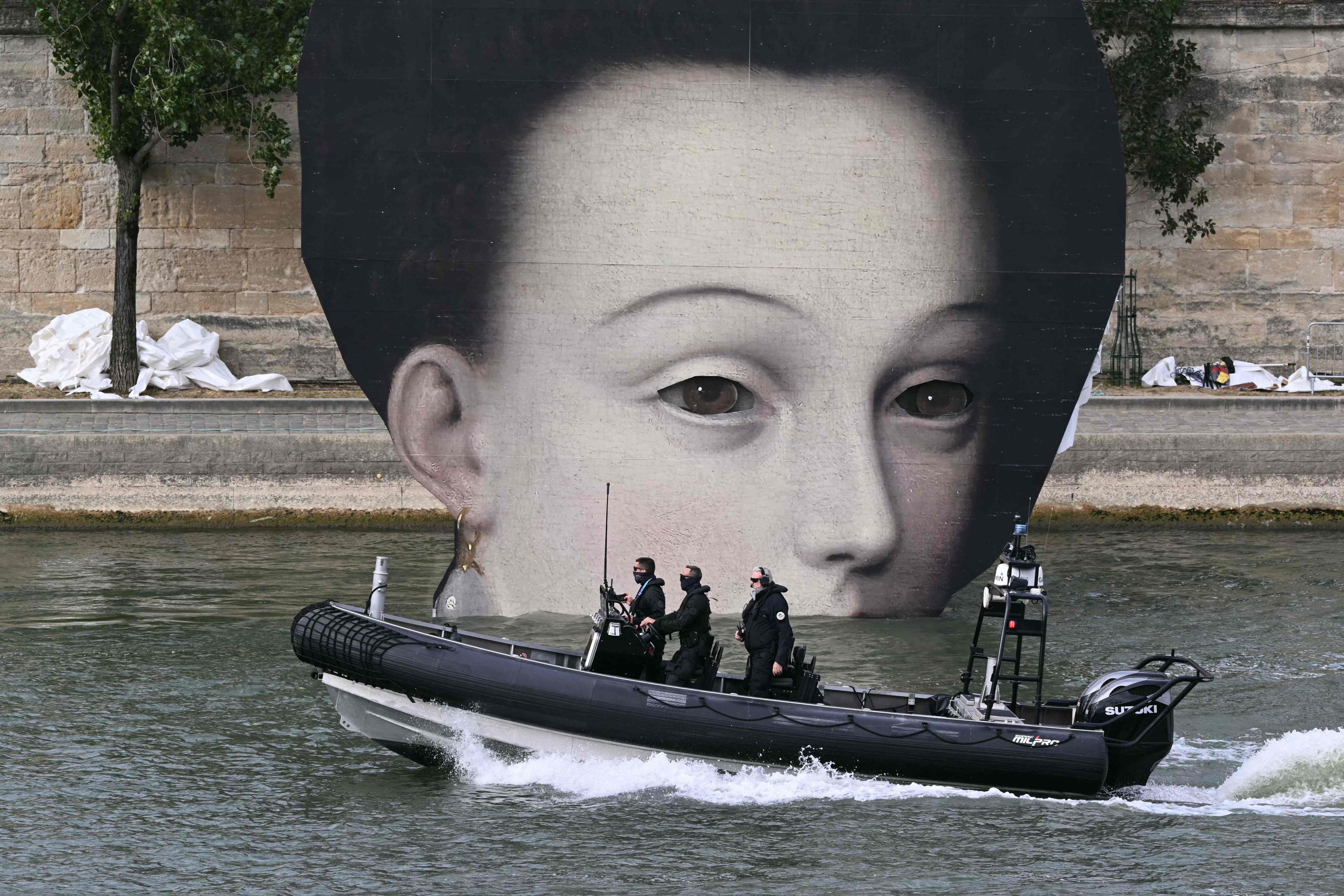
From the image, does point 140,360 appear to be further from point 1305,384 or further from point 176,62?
point 1305,384

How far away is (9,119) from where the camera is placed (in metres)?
26.5

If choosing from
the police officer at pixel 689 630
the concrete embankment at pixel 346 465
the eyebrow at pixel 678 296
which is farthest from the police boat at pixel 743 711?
the concrete embankment at pixel 346 465

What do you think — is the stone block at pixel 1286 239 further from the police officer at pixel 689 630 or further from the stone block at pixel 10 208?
the stone block at pixel 10 208

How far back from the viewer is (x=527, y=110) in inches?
653

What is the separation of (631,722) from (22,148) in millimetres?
18590

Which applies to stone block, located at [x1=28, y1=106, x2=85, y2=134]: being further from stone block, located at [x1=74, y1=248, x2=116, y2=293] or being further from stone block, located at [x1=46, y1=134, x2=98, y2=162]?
stone block, located at [x1=74, y1=248, x2=116, y2=293]

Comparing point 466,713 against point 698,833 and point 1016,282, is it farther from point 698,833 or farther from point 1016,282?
point 1016,282

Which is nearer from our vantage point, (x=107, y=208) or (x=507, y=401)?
(x=507, y=401)

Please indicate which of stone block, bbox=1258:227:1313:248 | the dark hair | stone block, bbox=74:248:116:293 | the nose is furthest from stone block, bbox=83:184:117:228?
stone block, bbox=1258:227:1313:248

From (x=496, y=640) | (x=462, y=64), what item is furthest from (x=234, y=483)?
(x=496, y=640)

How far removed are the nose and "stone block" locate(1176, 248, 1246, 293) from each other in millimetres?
12799

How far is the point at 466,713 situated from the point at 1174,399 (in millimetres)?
14891

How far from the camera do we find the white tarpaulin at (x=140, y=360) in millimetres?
25359

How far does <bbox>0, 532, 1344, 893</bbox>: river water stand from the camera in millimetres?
10461
